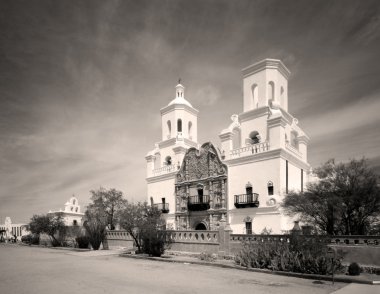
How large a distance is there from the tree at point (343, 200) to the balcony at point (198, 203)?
9.69 meters

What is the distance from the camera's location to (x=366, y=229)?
18125mm

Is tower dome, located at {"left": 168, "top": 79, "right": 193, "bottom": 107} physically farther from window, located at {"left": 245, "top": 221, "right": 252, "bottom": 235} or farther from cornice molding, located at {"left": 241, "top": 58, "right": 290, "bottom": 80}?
window, located at {"left": 245, "top": 221, "right": 252, "bottom": 235}

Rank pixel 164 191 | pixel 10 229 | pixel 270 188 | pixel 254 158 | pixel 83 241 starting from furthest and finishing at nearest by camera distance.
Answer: pixel 10 229 < pixel 164 191 < pixel 83 241 < pixel 254 158 < pixel 270 188

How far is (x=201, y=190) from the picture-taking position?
29.0 meters

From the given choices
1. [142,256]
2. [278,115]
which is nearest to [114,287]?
[142,256]

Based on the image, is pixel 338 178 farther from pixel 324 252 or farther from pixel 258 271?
pixel 258 271

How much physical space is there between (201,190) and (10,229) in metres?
52.3

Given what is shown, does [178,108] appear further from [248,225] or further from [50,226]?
[50,226]

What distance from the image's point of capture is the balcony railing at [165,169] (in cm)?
3238

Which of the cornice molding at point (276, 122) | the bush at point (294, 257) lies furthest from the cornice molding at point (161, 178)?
the bush at point (294, 257)

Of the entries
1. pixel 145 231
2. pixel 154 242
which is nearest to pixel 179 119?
pixel 145 231

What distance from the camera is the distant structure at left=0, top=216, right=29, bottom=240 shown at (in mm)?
62781

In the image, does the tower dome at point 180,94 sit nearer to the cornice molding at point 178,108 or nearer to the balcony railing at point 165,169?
the cornice molding at point 178,108

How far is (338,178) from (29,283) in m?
15.9
